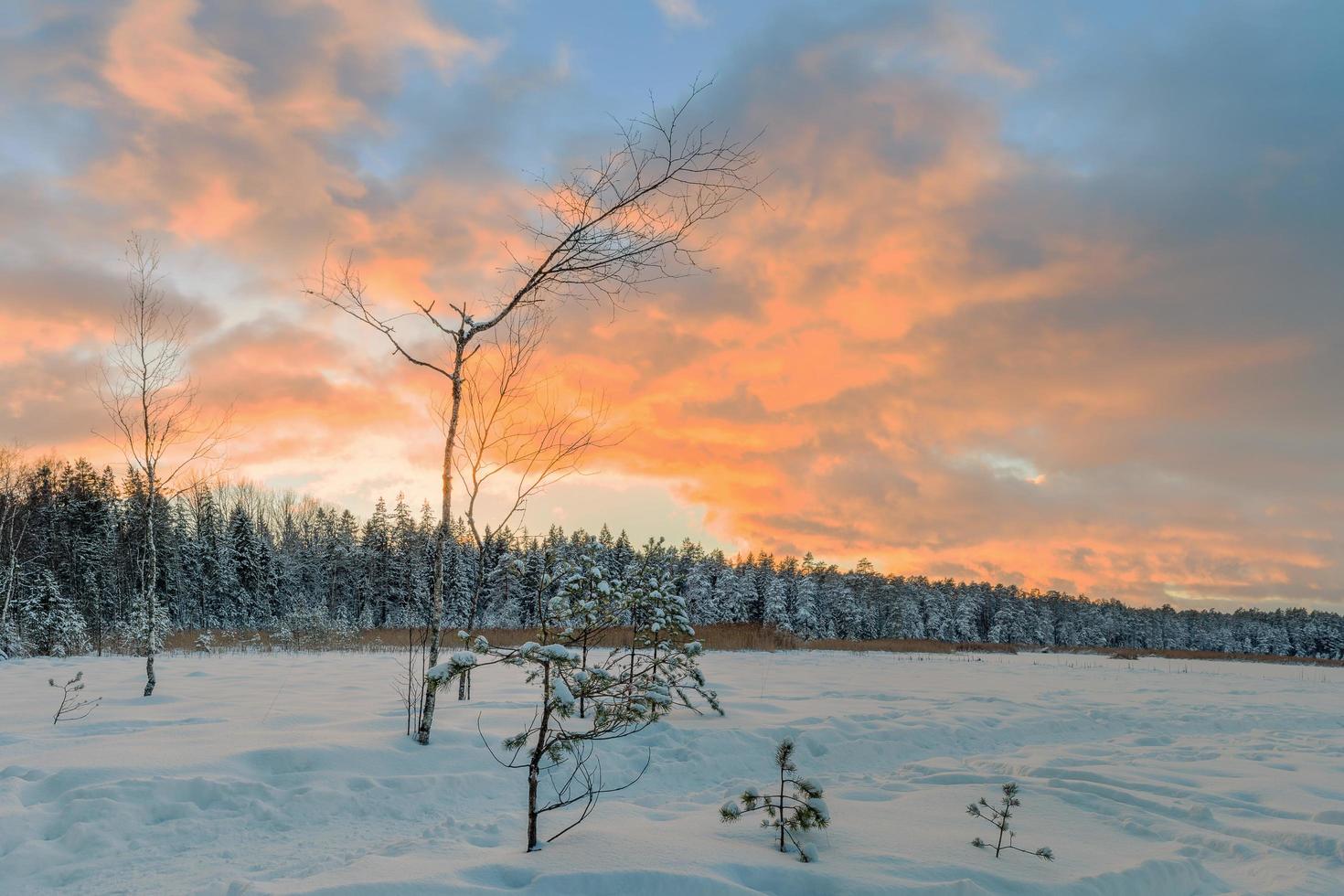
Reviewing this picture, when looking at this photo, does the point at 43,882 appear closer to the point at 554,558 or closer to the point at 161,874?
the point at 161,874

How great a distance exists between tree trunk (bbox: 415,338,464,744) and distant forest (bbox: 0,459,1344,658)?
340 mm

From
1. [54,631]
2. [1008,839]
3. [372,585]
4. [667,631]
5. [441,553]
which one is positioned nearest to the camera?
[1008,839]

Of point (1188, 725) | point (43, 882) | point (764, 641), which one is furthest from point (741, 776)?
point (764, 641)

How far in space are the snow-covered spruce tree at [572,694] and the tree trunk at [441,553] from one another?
19.4 inches

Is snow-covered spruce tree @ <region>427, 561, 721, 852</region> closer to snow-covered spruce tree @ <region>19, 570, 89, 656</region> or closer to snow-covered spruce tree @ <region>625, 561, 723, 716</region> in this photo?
snow-covered spruce tree @ <region>625, 561, 723, 716</region>

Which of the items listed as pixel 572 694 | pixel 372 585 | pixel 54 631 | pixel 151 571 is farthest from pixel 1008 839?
pixel 372 585

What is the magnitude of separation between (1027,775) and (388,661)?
14.9 meters

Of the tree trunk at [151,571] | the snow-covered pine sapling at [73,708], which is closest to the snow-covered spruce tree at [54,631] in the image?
the tree trunk at [151,571]

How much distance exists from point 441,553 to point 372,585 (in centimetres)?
6828

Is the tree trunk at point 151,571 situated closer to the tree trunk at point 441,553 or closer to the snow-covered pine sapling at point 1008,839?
the tree trunk at point 441,553

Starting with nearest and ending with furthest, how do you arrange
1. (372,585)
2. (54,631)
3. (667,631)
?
1. (667,631)
2. (54,631)
3. (372,585)

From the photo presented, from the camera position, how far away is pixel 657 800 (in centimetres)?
612

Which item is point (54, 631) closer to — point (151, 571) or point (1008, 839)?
point (151, 571)

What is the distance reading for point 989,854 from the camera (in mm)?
4258
